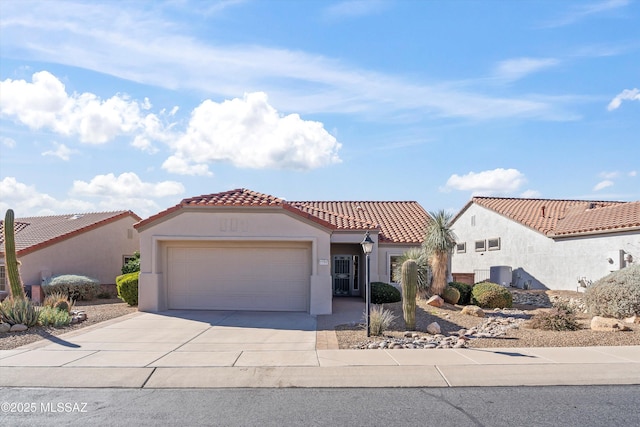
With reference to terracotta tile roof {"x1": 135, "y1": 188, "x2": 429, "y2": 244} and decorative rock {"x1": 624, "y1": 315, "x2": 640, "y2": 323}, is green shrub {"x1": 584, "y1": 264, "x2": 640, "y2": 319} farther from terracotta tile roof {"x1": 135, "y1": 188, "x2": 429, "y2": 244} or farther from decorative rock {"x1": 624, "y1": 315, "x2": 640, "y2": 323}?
terracotta tile roof {"x1": 135, "y1": 188, "x2": 429, "y2": 244}

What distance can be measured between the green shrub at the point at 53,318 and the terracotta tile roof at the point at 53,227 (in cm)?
957

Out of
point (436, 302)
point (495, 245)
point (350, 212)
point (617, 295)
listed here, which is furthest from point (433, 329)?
point (495, 245)

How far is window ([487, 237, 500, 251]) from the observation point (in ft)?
90.5

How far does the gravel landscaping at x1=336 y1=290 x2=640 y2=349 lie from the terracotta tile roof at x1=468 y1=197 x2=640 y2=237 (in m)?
6.27

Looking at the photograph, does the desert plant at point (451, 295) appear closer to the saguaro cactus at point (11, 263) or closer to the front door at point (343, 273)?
the front door at point (343, 273)

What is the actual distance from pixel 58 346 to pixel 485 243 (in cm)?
2296

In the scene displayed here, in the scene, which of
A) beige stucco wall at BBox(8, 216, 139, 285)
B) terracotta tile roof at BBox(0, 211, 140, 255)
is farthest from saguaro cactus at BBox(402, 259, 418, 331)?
beige stucco wall at BBox(8, 216, 139, 285)

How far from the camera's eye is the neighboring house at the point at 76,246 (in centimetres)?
2298

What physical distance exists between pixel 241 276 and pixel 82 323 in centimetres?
485

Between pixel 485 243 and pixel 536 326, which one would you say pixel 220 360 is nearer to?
pixel 536 326

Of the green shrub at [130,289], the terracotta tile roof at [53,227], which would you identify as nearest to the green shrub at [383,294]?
the green shrub at [130,289]

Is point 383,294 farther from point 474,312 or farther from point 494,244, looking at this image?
point 494,244

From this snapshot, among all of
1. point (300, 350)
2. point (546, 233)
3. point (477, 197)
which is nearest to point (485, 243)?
point (477, 197)

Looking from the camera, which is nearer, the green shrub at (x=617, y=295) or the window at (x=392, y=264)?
the green shrub at (x=617, y=295)
